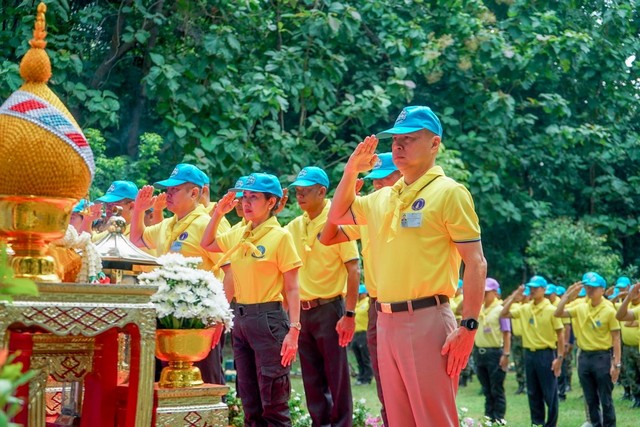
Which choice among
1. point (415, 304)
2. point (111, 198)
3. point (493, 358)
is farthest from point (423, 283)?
point (493, 358)

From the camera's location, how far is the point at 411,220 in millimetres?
5066

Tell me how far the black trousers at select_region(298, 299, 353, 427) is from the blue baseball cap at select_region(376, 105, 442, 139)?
9.70ft

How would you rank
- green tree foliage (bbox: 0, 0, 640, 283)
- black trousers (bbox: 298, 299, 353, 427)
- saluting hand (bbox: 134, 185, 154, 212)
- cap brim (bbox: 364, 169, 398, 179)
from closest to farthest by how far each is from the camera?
cap brim (bbox: 364, 169, 398, 179), black trousers (bbox: 298, 299, 353, 427), saluting hand (bbox: 134, 185, 154, 212), green tree foliage (bbox: 0, 0, 640, 283)

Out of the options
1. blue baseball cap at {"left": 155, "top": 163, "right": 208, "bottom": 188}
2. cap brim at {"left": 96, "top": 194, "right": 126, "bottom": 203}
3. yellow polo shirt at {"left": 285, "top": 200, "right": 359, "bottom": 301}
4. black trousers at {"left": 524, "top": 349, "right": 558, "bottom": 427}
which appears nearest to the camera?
yellow polo shirt at {"left": 285, "top": 200, "right": 359, "bottom": 301}

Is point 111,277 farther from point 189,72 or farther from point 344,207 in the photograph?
point 189,72

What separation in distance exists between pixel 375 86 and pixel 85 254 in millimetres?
11801

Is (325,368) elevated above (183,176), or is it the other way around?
(183,176)

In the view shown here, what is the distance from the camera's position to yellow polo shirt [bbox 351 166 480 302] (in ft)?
16.4

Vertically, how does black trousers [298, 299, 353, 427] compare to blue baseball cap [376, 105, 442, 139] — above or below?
below

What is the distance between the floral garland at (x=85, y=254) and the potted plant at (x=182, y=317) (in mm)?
271

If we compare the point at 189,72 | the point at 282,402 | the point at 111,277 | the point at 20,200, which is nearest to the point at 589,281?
the point at 189,72

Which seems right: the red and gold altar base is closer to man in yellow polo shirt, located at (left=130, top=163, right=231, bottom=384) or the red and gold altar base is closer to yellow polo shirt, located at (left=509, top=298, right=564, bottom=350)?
man in yellow polo shirt, located at (left=130, top=163, right=231, bottom=384)

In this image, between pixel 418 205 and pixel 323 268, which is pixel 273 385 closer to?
pixel 323 268

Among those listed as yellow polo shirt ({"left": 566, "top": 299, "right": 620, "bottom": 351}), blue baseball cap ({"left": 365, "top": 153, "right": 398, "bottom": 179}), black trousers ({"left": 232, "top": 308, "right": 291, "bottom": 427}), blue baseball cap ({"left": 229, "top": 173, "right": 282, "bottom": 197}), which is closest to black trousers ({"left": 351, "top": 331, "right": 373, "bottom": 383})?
yellow polo shirt ({"left": 566, "top": 299, "right": 620, "bottom": 351})
